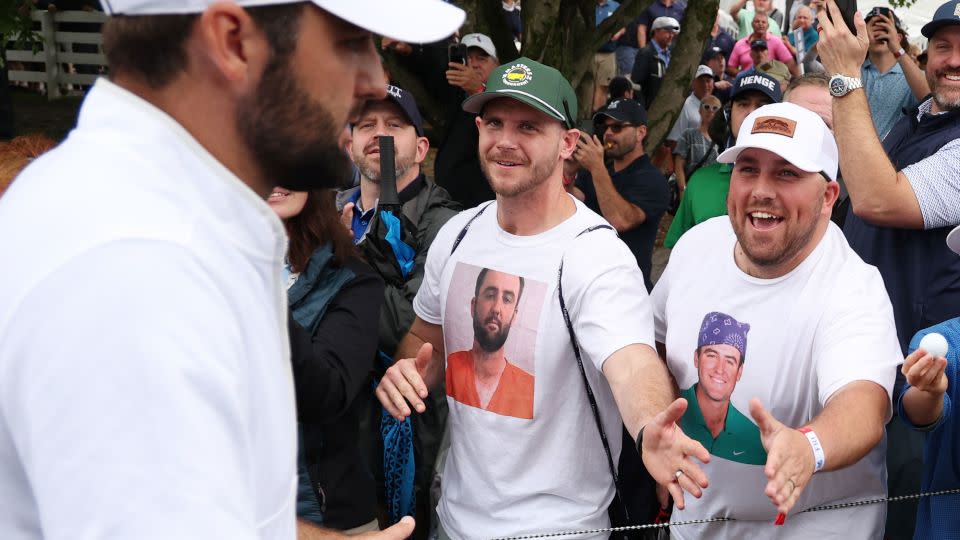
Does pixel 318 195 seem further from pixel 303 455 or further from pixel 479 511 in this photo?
pixel 479 511

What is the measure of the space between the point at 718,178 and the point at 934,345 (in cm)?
256

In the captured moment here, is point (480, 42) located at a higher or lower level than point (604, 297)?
higher

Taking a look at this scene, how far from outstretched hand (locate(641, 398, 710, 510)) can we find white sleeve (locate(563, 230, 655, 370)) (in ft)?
1.27

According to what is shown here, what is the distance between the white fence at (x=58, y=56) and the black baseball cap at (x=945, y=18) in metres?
13.4

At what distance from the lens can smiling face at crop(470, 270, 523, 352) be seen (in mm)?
2834

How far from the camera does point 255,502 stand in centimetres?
98

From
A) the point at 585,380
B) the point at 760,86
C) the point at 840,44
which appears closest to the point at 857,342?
the point at 585,380

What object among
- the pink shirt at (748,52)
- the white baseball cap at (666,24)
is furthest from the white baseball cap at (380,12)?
the pink shirt at (748,52)

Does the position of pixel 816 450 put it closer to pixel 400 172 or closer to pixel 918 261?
pixel 918 261

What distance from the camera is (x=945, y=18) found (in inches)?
150

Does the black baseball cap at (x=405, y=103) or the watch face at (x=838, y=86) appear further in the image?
the black baseball cap at (x=405, y=103)

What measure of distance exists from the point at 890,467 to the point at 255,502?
295 cm

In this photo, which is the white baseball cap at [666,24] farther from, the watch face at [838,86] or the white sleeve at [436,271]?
the white sleeve at [436,271]

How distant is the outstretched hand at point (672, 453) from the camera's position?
6.92 ft
